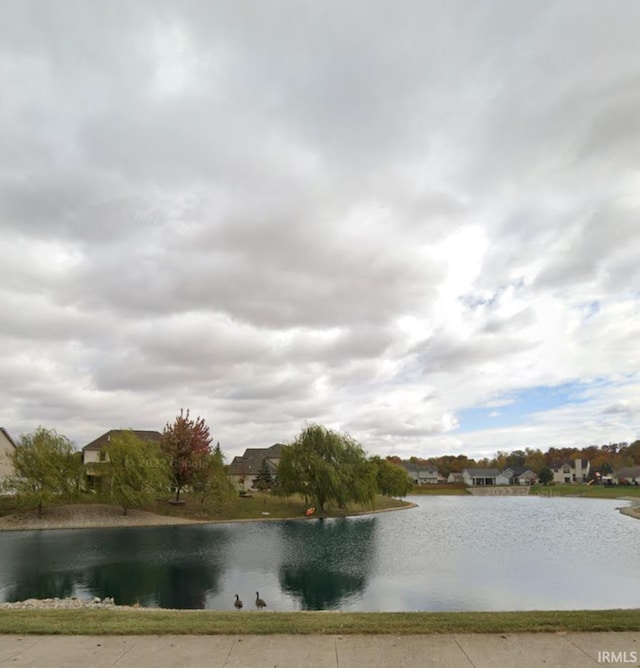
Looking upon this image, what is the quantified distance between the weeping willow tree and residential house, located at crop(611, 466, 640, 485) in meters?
118

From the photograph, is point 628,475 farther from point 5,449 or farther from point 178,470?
point 5,449

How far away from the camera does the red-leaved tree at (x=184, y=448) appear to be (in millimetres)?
63312

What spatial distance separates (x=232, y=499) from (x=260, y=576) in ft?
121

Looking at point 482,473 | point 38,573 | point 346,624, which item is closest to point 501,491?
point 482,473

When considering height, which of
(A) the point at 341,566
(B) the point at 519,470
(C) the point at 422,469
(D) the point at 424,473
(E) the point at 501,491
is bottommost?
(A) the point at 341,566

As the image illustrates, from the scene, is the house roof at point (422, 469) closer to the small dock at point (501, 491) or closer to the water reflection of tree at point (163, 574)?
the small dock at point (501, 491)

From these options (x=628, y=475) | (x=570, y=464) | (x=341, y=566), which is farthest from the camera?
(x=570, y=464)

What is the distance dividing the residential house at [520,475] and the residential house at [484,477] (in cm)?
182

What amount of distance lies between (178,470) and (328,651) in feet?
196

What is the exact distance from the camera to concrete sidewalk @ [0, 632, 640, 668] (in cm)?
740

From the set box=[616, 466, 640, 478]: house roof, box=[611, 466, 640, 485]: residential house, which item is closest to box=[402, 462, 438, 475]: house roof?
box=[611, 466, 640, 485]: residential house

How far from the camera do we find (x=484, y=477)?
17325cm

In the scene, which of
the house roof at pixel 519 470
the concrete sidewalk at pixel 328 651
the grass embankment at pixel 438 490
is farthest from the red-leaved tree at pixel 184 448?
the house roof at pixel 519 470

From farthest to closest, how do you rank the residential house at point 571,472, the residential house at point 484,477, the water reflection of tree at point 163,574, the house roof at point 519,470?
the residential house at point 571,472 < the house roof at point 519,470 < the residential house at point 484,477 < the water reflection of tree at point 163,574
